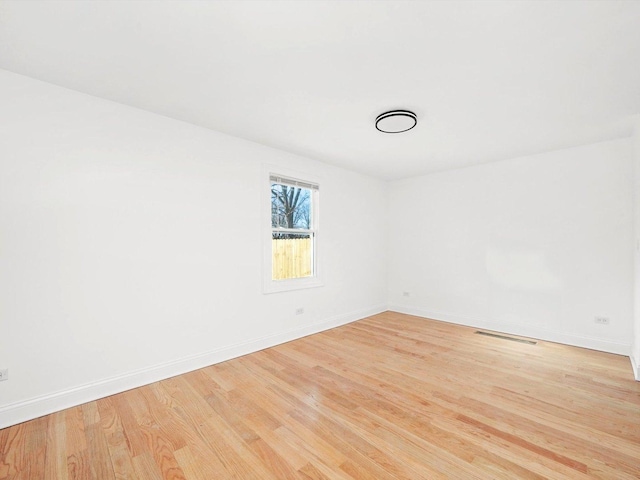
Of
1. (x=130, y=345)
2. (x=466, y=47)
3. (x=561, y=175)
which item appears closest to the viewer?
(x=466, y=47)

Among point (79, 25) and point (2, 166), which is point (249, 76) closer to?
point (79, 25)

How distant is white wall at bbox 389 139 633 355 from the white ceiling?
78 cm

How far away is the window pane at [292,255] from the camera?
12.4ft

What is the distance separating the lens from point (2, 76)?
2021 mm

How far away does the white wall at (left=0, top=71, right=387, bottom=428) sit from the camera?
81.2 inches

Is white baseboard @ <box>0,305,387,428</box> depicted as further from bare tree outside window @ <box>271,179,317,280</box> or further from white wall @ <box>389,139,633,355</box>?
white wall @ <box>389,139,633,355</box>

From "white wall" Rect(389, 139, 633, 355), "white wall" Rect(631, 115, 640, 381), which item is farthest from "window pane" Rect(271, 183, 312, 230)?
"white wall" Rect(631, 115, 640, 381)

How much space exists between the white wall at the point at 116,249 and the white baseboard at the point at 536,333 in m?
2.69

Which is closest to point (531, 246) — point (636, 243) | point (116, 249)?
point (636, 243)

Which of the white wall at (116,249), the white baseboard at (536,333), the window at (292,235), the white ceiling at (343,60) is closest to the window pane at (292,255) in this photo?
the window at (292,235)

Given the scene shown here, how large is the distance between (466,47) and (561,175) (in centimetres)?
296

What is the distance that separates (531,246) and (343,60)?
12.0 feet

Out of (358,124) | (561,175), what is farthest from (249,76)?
(561,175)

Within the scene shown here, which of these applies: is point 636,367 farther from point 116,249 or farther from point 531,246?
point 116,249
